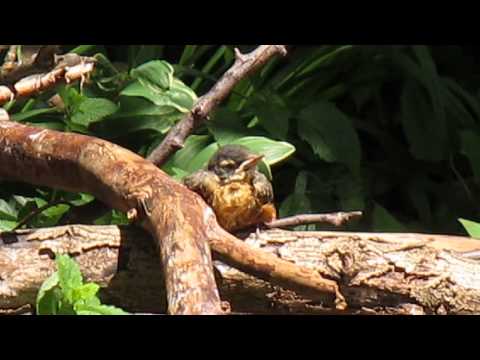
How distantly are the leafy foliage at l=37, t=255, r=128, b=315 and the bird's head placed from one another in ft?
1.45

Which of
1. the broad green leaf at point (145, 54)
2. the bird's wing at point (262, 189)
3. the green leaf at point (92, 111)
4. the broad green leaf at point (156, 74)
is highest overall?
the broad green leaf at point (145, 54)

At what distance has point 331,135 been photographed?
11.8ft

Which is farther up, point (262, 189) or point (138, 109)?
point (138, 109)

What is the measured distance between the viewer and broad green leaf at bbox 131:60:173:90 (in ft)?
11.7

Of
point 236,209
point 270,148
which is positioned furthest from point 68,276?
point 270,148

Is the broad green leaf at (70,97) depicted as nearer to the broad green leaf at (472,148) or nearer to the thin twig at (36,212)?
the thin twig at (36,212)

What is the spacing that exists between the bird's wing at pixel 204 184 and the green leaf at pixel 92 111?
906 millimetres

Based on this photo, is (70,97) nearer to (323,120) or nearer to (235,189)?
(323,120)

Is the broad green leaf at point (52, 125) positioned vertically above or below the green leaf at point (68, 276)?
above

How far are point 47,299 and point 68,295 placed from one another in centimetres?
8

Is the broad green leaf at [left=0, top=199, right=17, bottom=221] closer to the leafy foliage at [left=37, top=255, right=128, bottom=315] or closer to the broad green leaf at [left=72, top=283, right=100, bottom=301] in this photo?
the leafy foliage at [left=37, top=255, right=128, bottom=315]

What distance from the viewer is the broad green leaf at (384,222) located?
339 cm

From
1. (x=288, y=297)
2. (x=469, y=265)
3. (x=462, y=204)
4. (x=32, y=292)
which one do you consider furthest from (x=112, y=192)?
(x=462, y=204)

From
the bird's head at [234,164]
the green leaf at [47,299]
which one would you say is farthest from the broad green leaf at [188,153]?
the green leaf at [47,299]
